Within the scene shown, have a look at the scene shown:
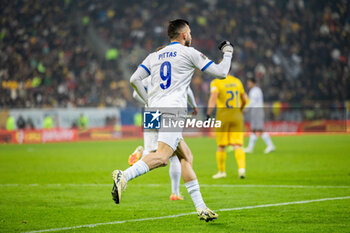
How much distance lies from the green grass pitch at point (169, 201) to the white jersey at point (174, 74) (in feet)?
4.74

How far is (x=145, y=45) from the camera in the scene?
119ft

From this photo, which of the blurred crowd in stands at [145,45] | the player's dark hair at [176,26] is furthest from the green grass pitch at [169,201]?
the blurred crowd in stands at [145,45]

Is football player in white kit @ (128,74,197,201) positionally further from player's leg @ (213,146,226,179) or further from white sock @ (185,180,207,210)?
player's leg @ (213,146,226,179)

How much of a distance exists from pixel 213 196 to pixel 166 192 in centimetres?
109

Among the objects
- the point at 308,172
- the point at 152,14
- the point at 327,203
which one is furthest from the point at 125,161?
the point at 152,14

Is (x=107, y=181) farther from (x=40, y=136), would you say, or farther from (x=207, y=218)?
(x=40, y=136)

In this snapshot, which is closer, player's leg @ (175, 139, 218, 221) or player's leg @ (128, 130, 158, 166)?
player's leg @ (175, 139, 218, 221)

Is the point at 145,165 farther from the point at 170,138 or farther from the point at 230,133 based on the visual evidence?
the point at 230,133

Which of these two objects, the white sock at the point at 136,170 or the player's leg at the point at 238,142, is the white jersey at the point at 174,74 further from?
the player's leg at the point at 238,142

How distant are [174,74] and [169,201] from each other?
2.87 meters

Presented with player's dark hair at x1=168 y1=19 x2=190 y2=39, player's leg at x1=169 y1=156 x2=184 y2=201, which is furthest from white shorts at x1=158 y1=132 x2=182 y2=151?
player's leg at x1=169 y1=156 x2=184 y2=201

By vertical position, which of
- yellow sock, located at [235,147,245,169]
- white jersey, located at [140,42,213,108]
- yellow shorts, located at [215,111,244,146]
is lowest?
yellow sock, located at [235,147,245,169]

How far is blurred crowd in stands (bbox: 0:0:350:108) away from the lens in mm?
33156

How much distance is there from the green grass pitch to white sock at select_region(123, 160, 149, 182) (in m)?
0.65
